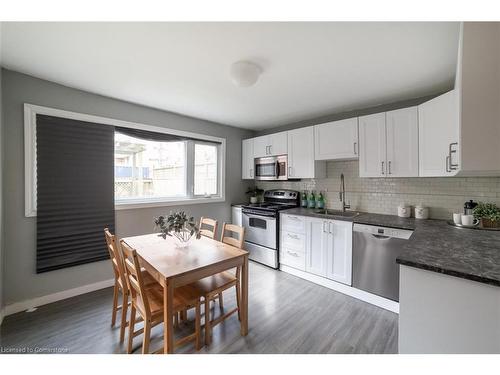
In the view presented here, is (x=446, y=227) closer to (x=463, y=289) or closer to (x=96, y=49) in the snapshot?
(x=463, y=289)

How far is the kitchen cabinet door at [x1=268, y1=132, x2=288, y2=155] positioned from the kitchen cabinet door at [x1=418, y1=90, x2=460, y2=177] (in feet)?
5.71

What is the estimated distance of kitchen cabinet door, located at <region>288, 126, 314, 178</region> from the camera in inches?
126

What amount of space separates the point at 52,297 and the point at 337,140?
3.80m

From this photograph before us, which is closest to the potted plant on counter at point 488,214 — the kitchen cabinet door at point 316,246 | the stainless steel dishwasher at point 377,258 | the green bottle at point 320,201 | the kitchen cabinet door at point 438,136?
the kitchen cabinet door at point 438,136

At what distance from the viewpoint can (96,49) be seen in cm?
168

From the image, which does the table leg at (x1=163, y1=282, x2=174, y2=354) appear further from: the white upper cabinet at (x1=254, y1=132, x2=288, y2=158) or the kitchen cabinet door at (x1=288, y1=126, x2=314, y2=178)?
the white upper cabinet at (x1=254, y1=132, x2=288, y2=158)

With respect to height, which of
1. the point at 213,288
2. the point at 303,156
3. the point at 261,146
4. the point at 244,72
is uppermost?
the point at 244,72

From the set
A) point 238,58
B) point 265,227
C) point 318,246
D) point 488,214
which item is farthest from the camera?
point 265,227

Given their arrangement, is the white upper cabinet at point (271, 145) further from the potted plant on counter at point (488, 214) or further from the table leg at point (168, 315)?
A: the table leg at point (168, 315)

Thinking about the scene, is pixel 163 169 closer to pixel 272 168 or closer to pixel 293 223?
pixel 272 168

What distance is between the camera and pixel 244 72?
184cm

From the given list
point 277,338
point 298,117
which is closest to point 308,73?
point 298,117

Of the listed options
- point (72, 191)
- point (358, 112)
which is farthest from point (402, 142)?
point (72, 191)

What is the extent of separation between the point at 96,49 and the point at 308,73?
1774mm
